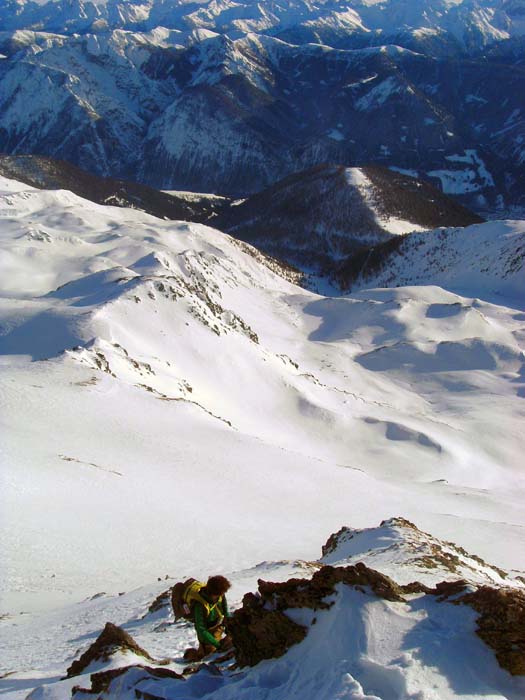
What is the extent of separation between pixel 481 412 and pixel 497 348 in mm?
13547

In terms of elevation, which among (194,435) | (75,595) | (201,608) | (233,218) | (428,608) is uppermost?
(428,608)

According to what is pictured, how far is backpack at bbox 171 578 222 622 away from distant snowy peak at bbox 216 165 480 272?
124377 mm

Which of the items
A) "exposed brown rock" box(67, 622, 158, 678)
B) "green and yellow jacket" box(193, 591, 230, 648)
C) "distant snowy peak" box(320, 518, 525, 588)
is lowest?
"distant snowy peak" box(320, 518, 525, 588)

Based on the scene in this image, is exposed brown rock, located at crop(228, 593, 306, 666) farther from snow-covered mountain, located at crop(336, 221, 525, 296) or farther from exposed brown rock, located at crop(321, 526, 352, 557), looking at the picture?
snow-covered mountain, located at crop(336, 221, 525, 296)

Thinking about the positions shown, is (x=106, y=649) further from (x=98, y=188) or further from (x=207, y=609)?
(x=98, y=188)

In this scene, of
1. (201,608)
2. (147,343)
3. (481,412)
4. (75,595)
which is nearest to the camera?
(201,608)

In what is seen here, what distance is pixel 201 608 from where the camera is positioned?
6980 millimetres

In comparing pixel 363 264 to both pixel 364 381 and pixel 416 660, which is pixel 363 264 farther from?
pixel 416 660

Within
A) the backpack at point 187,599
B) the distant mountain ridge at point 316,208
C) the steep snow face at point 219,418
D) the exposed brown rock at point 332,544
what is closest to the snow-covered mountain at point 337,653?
the backpack at point 187,599

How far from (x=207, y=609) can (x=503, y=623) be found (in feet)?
10.8

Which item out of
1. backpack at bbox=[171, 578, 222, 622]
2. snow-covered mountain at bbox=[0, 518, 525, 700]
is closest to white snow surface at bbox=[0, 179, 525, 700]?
snow-covered mountain at bbox=[0, 518, 525, 700]

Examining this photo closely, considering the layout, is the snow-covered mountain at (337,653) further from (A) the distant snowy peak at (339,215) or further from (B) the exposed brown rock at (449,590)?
(A) the distant snowy peak at (339,215)

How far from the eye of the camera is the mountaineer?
696cm

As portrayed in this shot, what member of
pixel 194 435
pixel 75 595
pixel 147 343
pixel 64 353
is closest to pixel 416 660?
pixel 75 595
